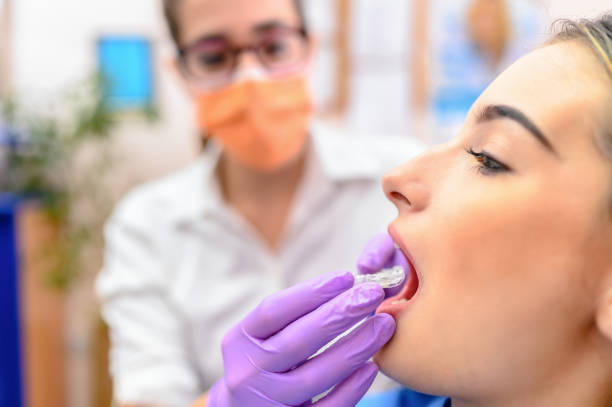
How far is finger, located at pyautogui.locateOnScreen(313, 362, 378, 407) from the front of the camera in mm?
676

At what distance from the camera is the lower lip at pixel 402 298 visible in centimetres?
66

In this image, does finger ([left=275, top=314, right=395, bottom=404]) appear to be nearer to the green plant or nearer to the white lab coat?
the white lab coat

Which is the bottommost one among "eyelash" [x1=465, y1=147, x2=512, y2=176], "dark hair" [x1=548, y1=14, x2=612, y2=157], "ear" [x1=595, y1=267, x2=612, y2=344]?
"ear" [x1=595, y1=267, x2=612, y2=344]

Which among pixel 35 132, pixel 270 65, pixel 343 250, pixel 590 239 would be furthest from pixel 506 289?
pixel 35 132

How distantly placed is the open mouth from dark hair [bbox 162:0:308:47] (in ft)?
2.80

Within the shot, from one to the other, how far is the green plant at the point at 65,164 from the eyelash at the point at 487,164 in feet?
6.46

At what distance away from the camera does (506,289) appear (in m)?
0.57

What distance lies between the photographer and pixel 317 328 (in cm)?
65

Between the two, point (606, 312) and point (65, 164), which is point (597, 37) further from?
point (65, 164)

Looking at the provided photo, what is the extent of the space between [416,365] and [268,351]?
0.18 metres

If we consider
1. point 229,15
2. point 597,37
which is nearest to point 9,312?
point 229,15

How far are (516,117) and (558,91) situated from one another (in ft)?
0.17

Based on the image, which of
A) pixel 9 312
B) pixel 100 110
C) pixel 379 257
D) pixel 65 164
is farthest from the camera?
pixel 65 164

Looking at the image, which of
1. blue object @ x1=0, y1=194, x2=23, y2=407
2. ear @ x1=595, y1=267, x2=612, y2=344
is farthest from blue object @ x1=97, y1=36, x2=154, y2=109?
ear @ x1=595, y1=267, x2=612, y2=344
